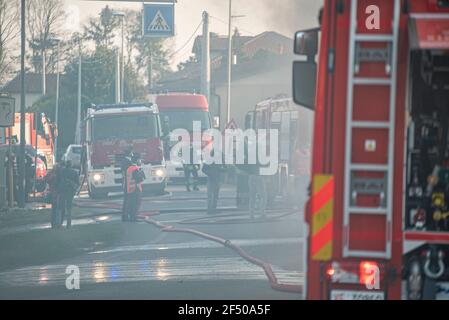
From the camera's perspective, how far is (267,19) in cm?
2223

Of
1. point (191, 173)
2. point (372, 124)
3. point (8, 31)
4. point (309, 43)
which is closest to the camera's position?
point (372, 124)

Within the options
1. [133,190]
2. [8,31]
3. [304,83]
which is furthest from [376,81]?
[8,31]

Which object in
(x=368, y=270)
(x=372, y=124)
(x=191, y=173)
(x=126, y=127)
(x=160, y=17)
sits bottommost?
(x=191, y=173)

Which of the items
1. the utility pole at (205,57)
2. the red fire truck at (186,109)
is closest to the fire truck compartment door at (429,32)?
the utility pole at (205,57)

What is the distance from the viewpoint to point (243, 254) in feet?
53.0

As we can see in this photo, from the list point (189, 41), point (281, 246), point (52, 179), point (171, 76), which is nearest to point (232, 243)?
point (281, 246)

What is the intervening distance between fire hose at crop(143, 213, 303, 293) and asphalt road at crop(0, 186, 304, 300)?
8cm

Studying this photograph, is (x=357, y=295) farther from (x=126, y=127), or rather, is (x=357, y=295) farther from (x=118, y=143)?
(x=126, y=127)

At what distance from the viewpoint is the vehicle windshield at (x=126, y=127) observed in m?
30.6

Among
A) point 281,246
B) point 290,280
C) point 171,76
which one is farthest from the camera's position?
point 171,76

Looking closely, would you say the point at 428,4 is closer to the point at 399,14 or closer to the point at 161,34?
the point at 399,14

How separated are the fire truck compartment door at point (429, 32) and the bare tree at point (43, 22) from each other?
1178 inches

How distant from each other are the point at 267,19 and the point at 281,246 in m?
6.14

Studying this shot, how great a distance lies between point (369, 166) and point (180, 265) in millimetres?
9190
